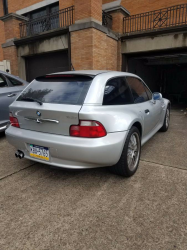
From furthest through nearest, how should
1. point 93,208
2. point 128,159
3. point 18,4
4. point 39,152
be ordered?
1. point 18,4
2. point 128,159
3. point 39,152
4. point 93,208

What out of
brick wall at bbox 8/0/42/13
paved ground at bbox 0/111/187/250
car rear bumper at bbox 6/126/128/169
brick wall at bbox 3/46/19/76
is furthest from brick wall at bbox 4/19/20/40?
car rear bumper at bbox 6/126/128/169

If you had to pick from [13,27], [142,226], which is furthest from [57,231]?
[13,27]

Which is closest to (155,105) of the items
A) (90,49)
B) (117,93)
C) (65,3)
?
(117,93)

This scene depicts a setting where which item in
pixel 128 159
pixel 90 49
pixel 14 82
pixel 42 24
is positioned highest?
pixel 42 24

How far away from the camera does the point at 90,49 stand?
7949 millimetres

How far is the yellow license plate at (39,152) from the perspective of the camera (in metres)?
2.61

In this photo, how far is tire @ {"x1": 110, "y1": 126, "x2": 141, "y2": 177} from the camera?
2.72 metres

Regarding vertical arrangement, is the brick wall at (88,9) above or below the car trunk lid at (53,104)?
above

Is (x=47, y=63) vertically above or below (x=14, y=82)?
above

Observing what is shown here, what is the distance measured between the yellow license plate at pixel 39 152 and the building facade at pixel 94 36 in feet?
19.7

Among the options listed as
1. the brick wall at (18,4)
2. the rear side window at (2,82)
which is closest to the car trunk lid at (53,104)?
the rear side window at (2,82)

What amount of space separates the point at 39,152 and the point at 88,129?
803 mm

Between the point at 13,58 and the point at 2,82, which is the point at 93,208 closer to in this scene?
the point at 2,82

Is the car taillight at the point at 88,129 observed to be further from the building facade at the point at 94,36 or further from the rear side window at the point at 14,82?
the building facade at the point at 94,36
